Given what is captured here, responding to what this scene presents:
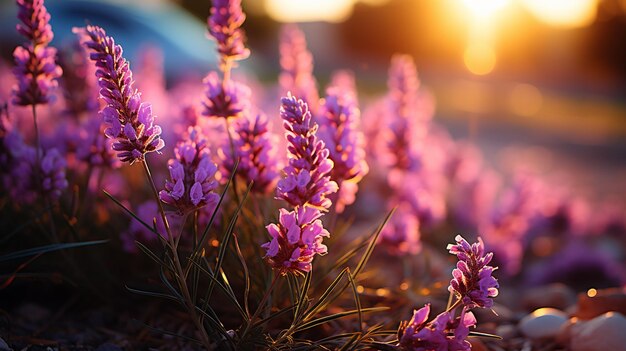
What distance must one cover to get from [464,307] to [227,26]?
58.9 inches

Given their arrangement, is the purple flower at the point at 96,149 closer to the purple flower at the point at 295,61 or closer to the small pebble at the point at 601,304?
the purple flower at the point at 295,61

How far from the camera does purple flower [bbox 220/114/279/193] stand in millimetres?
2754

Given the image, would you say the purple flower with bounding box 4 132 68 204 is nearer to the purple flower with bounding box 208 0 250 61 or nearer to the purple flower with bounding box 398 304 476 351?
the purple flower with bounding box 208 0 250 61

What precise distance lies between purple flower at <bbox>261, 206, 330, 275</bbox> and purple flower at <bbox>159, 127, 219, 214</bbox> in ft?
0.79

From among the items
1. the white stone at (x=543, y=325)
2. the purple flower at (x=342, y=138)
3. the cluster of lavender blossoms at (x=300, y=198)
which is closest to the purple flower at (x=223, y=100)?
the purple flower at (x=342, y=138)

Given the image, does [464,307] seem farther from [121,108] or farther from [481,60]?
[481,60]

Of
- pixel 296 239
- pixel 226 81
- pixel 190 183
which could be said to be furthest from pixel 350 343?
pixel 226 81

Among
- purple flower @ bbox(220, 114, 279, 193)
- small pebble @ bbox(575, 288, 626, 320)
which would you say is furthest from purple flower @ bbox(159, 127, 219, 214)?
small pebble @ bbox(575, 288, 626, 320)

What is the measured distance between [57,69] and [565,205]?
14.3ft

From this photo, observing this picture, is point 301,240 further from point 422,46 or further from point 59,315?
point 422,46

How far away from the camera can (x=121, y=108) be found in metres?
2.17

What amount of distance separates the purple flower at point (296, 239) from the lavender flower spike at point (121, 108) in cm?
47

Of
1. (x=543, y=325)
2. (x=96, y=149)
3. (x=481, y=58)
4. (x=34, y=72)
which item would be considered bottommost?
(x=543, y=325)

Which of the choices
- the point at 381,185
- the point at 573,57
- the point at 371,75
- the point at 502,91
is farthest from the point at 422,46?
the point at 381,185
